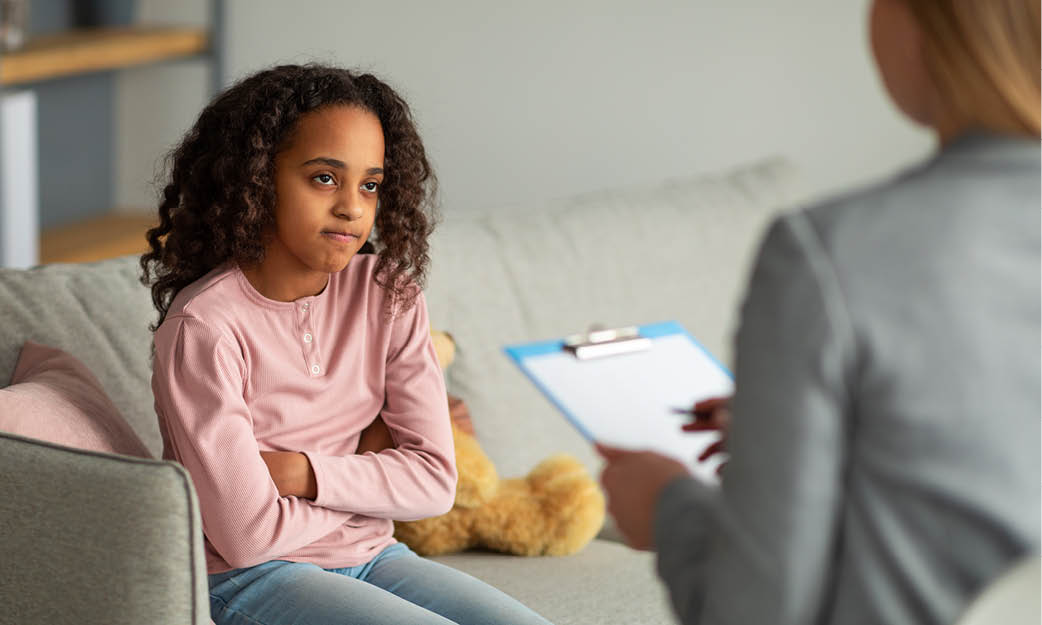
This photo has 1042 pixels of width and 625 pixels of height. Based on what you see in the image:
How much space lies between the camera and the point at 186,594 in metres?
1.17

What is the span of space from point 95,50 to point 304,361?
2.06 meters

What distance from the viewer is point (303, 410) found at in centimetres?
143

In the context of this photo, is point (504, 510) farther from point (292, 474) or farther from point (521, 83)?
point (521, 83)

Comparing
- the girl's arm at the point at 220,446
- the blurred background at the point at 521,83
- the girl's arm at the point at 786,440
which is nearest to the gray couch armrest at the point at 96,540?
the girl's arm at the point at 220,446

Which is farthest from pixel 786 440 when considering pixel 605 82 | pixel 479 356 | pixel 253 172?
pixel 605 82

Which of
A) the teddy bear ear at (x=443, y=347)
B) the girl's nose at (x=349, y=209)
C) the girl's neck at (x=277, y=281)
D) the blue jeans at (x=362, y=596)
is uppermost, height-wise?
the girl's nose at (x=349, y=209)

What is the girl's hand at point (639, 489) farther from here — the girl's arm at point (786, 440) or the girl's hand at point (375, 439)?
the girl's hand at point (375, 439)

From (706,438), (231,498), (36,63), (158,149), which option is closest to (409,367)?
(231,498)

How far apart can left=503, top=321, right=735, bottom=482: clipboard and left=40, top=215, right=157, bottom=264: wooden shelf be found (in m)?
2.12

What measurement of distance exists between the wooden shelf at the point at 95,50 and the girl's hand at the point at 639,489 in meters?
2.35

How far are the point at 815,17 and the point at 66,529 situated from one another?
2.54 meters

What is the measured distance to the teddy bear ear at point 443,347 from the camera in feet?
6.19

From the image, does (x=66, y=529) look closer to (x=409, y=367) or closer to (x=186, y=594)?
(x=186, y=594)

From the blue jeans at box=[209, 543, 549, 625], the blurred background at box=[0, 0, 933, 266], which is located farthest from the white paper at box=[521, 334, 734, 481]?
the blurred background at box=[0, 0, 933, 266]
